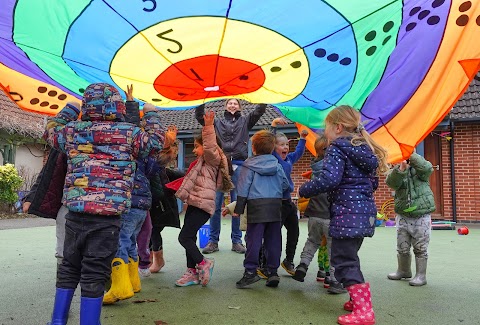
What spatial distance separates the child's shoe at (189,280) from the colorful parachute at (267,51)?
164 cm

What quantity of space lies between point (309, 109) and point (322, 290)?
5.43 ft

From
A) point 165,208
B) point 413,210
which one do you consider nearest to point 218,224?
point 165,208

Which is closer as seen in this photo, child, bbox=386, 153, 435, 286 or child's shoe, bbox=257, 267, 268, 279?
child, bbox=386, 153, 435, 286

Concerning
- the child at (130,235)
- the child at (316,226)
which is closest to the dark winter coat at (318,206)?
the child at (316,226)

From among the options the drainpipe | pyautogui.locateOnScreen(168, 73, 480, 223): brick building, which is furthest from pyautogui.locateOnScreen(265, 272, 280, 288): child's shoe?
the drainpipe

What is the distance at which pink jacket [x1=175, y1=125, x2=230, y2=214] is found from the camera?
3445 mm

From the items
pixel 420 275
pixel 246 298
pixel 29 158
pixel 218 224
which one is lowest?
pixel 246 298

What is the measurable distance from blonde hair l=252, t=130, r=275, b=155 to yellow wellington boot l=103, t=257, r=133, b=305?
1.50 meters

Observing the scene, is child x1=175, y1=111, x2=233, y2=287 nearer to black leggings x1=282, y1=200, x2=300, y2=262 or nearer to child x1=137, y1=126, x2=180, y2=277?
child x1=137, y1=126, x2=180, y2=277

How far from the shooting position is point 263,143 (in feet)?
12.3

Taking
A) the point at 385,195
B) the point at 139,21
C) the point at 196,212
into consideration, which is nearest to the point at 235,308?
the point at 196,212

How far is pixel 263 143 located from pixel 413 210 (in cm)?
150

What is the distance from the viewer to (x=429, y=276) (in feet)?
13.4

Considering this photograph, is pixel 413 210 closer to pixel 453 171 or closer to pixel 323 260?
pixel 323 260
